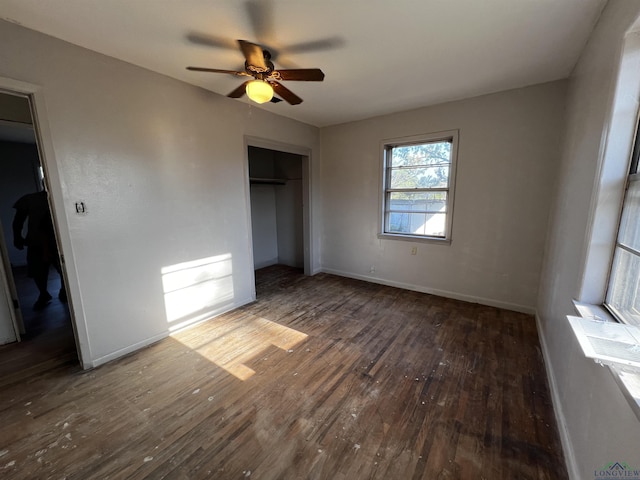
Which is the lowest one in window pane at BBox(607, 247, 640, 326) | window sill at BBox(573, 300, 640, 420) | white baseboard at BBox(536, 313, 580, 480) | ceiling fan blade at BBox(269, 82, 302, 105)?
white baseboard at BBox(536, 313, 580, 480)

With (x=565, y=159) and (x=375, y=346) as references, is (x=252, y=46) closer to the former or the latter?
(x=375, y=346)

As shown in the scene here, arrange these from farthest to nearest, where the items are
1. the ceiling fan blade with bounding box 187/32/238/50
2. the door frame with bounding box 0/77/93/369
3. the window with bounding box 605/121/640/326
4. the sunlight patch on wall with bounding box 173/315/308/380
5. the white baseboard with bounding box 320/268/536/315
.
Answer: the white baseboard with bounding box 320/268/536/315, the sunlight patch on wall with bounding box 173/315/308/380, the ceiling fan blade with bounding box 187/32/238/50, the door frame with bounding box 0/77/93/369, the window with bounding box 605/121/640/326

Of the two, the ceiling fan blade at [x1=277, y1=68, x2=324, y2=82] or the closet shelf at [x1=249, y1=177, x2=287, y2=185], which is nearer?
the ceiling fan blade at [x1=277, y1=68, x2=324, y2=82]

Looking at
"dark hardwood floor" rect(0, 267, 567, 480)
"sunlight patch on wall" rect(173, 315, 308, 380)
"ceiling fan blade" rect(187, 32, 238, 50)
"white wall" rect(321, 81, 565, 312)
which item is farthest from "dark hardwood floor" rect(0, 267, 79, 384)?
"white wall" rect(321, 81, 565, 312)

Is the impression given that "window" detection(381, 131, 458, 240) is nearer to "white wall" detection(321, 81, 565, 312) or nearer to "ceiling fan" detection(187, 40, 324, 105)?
"white wall" detection(321, 81, 565, 312)

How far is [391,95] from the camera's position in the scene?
302cm

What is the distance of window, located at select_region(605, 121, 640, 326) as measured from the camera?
3.81ft

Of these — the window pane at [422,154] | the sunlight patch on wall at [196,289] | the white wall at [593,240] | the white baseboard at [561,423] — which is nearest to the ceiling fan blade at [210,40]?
the sunlight patch on wall at [196,289]

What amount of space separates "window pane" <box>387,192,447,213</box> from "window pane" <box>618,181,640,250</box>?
7.18ft

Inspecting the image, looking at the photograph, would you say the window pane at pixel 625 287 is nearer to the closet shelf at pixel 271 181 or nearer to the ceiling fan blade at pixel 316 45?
the ceiling fan blade at pixel 316 45

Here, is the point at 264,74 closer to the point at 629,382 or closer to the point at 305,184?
the point at 305,184

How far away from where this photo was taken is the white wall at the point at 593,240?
1.05 meters

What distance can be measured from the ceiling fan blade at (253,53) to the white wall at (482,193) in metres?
2.41

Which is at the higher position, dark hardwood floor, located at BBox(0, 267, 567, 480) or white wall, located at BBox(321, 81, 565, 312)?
white wall, located at BBox(321, 81, 565, 312)
